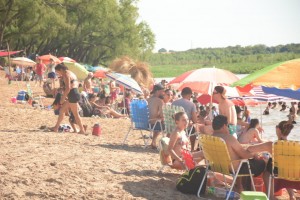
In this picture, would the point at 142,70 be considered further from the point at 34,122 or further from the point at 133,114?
the point at 133,114

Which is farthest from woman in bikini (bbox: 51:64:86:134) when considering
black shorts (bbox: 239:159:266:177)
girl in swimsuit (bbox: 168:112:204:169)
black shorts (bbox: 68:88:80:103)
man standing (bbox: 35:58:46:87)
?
man standing (bbox: 35:58:46:87)

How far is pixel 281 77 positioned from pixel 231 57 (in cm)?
11502

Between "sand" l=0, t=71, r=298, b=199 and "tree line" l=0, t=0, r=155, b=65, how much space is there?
2830 cm

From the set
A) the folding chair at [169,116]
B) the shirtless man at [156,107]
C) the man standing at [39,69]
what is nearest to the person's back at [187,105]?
the folding chair at [169,116]

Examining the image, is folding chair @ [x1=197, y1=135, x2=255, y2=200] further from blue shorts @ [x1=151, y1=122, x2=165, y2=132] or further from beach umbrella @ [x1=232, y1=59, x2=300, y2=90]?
blue shorts @ [x1=151, y1=122, x2=165, y2=132]

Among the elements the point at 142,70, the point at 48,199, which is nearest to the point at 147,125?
the point at 48,199

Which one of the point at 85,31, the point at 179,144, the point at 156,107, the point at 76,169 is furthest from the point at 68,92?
the point at 85,31

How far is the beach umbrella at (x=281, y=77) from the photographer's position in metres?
6.51

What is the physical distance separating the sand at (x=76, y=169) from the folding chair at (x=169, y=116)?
533 millimetres

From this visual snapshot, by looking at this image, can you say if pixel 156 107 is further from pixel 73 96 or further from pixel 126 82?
pixel 126 82

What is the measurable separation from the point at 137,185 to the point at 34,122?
663 cm

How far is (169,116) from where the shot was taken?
9297 mm

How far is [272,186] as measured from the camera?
244 inches

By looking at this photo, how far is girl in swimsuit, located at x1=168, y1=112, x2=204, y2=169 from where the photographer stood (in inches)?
287
